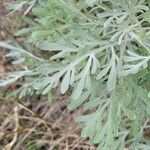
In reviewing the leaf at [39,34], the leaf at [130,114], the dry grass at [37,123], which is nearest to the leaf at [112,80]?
the leaf at [130,114]

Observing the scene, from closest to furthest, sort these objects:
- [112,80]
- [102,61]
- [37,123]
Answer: [112,80] → [102,61] → [37,123]

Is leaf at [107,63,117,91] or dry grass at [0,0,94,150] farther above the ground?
leaf at [107,63,117,91]

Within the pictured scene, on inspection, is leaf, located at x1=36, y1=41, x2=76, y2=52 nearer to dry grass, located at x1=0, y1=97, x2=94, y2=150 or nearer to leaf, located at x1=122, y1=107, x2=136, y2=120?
leaf, located at x1=122, y1=107, x2=136, y2=120

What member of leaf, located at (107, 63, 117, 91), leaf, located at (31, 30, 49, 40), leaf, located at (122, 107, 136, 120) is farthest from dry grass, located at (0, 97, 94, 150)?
leaf, located at (107, 63, 117, 91)

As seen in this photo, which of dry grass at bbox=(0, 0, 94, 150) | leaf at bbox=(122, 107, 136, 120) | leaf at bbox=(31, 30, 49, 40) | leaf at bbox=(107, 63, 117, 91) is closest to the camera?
leaf at bbox=(107, 63, 117, 91)

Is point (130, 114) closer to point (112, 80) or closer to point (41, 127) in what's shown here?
point (112, 80)

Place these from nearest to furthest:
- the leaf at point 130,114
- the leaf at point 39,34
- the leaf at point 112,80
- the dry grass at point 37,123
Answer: the leaf at point 112,80 < the leaf at point 130,114 < the leaf at point 39,34 < the dry grass at point 37,123

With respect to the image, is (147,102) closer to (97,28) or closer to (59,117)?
(97,28)

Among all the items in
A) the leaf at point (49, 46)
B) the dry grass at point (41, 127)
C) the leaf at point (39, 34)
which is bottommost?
the dry grass at point (41, 127)

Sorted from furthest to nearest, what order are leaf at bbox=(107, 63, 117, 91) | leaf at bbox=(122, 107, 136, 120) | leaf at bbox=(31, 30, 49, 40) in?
1. leaf at bbox=(31, 30, 49, 40)
2. leaf at bbox=(122, 107, 136, 120)
3. leaf at bbox=(107, 63, 117, 91)

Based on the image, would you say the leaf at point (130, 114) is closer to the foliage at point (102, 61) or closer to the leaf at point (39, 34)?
the foliage at point (102, 61)

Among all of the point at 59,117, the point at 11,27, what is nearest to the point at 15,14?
the point at 11,27

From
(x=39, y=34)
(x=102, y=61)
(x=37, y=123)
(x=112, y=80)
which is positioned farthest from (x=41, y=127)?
(x=112, y=80)
